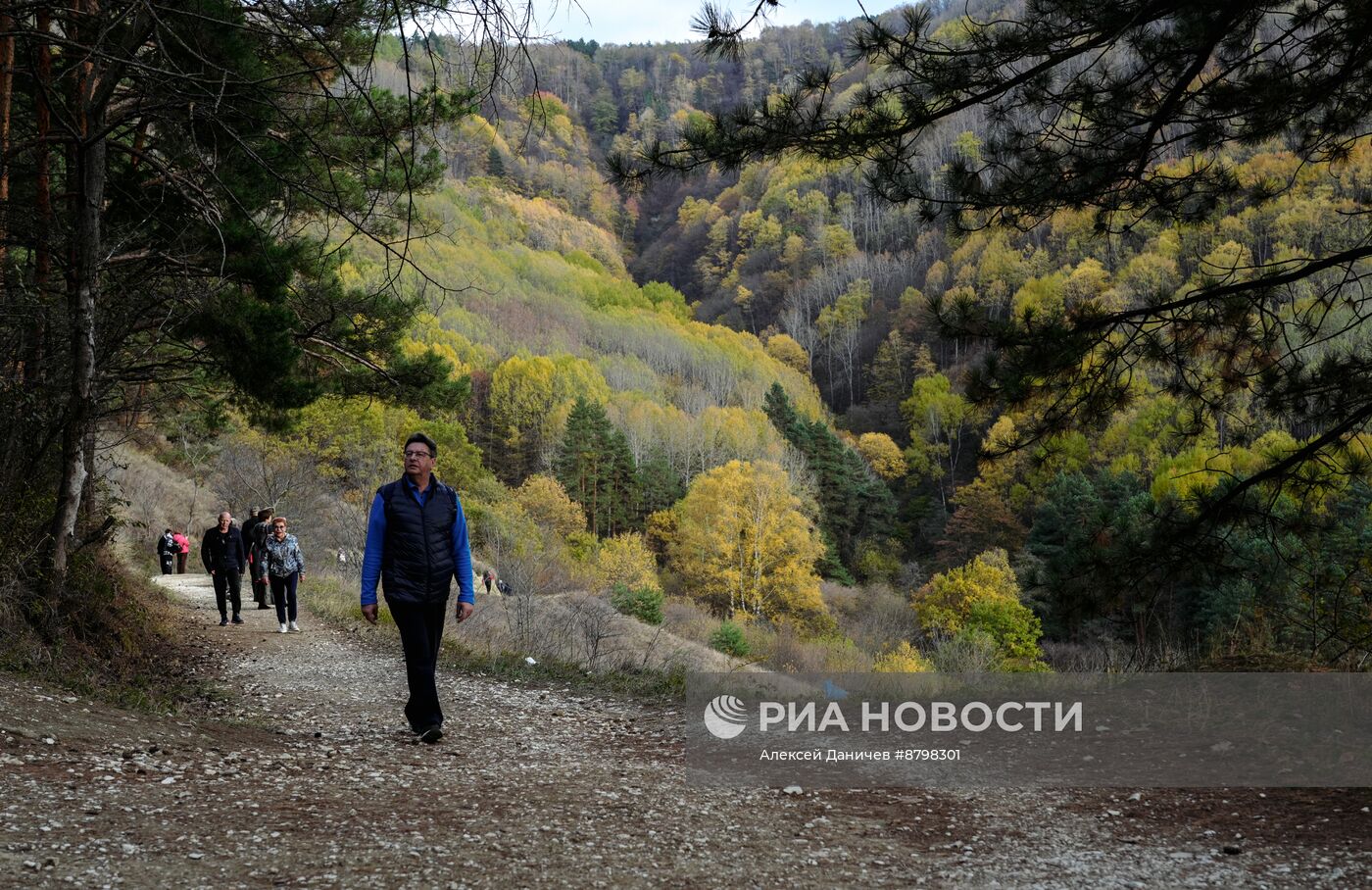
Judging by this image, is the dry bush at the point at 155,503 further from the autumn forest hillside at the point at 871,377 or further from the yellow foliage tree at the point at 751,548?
the yellow foliage tree at the point at 751,548

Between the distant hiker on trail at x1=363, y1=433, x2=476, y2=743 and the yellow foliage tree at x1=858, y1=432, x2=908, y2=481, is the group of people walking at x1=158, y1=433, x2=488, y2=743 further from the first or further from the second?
the yellow foliage tree at x1=858, y1=432, x2=908, y2=481

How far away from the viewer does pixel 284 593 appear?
10742 millimetres

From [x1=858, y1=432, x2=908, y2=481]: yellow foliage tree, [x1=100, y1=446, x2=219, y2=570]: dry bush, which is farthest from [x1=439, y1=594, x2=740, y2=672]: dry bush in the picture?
[x1=858, y1=432, x2=908, y2=481]: yellow foliage tree

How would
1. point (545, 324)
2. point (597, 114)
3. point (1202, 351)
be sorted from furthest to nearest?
point (597, 114) < point (545, 324) < point (1202, 351)

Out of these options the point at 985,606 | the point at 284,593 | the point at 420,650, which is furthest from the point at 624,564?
the point at 420,650

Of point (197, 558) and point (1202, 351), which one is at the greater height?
point (1202, 351)

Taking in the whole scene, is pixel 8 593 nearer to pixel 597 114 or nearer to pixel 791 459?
pixel 791 459

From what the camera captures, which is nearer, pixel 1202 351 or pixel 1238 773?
pixel 1238 773

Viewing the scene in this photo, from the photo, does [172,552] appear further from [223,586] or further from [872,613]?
[872,613]

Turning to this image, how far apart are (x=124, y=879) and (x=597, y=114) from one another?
18545cm

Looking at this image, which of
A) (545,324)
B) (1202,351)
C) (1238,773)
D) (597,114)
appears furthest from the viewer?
(597,114)

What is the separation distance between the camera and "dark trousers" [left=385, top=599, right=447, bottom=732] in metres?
5.10

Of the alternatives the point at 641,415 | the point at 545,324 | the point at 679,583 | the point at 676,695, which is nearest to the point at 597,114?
the point at 545,324

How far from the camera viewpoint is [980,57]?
495 centimetres
